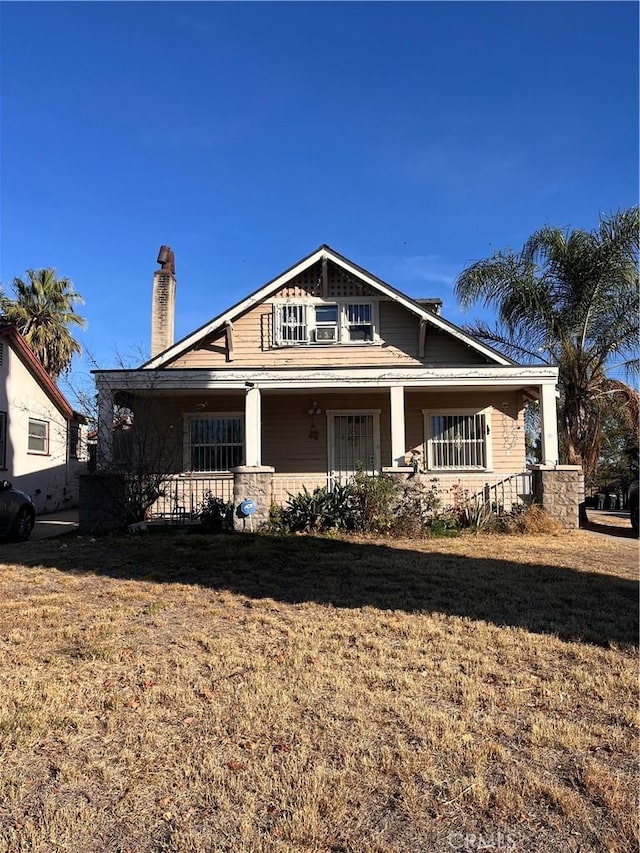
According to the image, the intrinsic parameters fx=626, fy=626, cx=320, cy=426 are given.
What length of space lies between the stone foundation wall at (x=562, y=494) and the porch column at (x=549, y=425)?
1.02ft

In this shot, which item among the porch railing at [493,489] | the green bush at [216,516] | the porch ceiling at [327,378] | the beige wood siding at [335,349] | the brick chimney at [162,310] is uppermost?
the brick chimney at [162,310]

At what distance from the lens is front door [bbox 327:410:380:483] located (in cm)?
1587

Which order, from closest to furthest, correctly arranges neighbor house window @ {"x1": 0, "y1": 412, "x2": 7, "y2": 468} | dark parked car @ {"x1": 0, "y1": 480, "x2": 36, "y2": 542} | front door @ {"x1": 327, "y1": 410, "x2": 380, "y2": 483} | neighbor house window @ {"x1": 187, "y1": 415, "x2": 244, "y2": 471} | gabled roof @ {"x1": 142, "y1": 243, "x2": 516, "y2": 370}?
dark parked car @ {"x1": 0, "y1": 480, "x2": 36, "y2": 542}, gabled roof @ {"x1": 142, "y1": 243, "x2": 516, "y2": 370}, neighbor house window @ {"x1": 187, "y1": 415, "x2": 244, "y2": 471}, front door @ {"x1": 327, "y1": 410, "x2": 380, "y2": 483}, neighbor house window @ {"x1": 0, "y1": 412, "x2": 7, "y2": 468}

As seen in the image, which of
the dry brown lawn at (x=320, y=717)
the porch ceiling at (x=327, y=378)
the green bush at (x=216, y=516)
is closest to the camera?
the dry brown lawn at (x=320, y=717)

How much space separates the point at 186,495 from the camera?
14117mm

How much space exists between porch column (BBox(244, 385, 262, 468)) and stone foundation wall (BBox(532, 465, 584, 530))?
5.94 meters

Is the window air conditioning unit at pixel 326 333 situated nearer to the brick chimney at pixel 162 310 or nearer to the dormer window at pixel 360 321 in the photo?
the dormer window at pixel 360 321

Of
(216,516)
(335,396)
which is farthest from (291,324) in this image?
(216,516)

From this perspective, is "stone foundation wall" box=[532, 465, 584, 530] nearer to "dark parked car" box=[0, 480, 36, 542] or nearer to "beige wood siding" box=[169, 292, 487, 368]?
"beige wood siding" box=[169, 292, 487, 368]

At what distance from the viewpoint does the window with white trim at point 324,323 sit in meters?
15.6

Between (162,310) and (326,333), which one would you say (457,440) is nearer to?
(326,333)

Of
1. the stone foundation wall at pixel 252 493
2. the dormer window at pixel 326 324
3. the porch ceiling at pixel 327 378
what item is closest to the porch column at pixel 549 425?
the porch ceiling at pixel 327 378

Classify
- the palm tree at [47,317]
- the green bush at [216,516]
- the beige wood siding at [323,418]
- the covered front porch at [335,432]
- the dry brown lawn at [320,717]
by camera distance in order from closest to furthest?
the dry brown lawn at [320,717] < the green bush at [216,516] < the covered front porch at [335,432] < the beige wood siding at [323,418] < the palm tree at [47,317]

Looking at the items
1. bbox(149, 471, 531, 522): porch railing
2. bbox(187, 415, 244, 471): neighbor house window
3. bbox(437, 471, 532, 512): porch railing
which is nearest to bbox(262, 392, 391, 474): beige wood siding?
bbox(187, 415, 244, 471): neighbor house window
